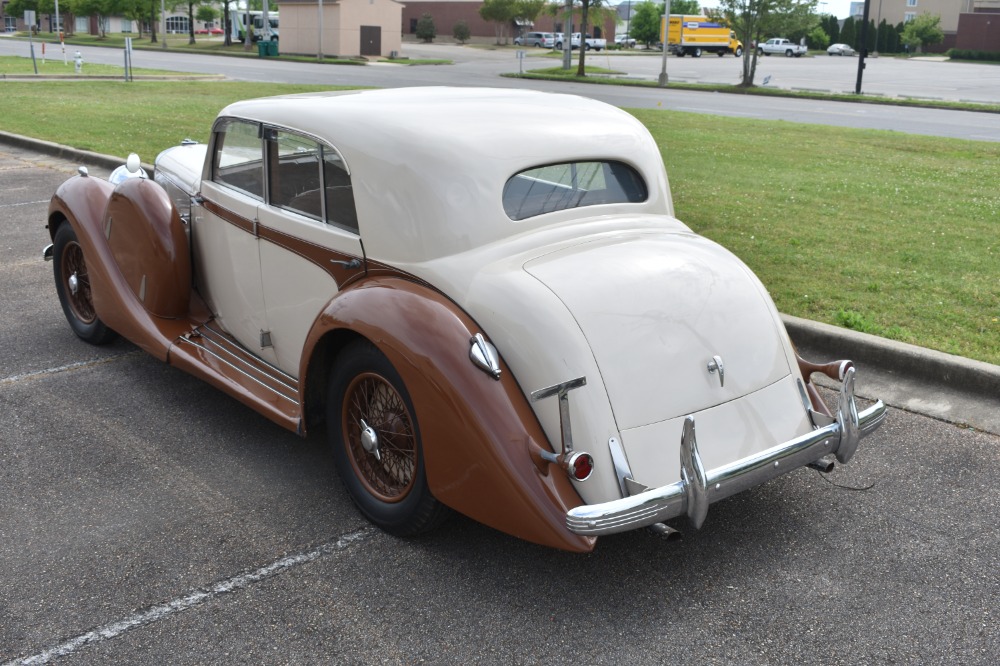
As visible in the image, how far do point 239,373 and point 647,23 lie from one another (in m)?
81.8

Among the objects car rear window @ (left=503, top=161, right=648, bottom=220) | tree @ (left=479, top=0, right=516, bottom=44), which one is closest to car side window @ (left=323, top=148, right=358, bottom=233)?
car rear window @ (left=503, top=161, right=648, bottom=220)

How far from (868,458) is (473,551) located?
209 cm

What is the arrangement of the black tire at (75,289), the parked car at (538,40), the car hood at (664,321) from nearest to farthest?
the car hood at (664,321), the black tire at (75,289), the parked car at (538,40)

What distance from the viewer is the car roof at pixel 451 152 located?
12.7 ft

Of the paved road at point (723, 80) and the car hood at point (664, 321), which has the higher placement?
the paved road at point (723, 80)

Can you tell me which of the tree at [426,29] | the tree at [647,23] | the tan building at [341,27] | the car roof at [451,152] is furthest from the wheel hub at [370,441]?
the tree at [647,23]

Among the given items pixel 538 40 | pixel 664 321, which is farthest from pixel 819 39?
pixel 664 321

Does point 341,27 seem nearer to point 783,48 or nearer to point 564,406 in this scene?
point 783,48

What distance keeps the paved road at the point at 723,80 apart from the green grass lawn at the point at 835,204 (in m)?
3.82

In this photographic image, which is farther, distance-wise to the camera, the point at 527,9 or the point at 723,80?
the point at 527,9

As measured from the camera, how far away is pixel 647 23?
8081cm

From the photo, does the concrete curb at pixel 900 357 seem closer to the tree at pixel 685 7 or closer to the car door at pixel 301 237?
the car door at pixel 301 237

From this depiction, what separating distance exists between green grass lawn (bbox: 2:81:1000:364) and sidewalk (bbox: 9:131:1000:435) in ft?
0.74

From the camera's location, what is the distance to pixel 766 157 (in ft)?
42.9
